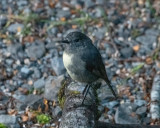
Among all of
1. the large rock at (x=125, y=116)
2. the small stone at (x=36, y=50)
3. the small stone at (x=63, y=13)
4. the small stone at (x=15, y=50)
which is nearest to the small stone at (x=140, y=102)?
the large rock at (x=125, y=116)

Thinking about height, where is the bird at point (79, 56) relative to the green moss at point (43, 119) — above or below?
above

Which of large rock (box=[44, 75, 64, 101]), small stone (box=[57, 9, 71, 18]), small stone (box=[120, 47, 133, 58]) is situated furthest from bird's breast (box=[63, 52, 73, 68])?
small stone (box=[57, 9, 71, 18])

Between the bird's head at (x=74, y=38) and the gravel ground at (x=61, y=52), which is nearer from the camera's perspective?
the bird's head at (x=74, y=38)

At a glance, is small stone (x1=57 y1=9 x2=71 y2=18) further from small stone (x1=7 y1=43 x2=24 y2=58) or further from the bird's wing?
the bird's wing

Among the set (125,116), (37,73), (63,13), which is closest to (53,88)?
(37,73)

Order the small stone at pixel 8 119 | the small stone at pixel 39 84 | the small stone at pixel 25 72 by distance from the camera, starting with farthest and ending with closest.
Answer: the small stone at pixel 25 72
the small stone at pixel 39 84
the small stone at pixel 8 119

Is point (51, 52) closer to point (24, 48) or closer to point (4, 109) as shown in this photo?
point (24, 48)

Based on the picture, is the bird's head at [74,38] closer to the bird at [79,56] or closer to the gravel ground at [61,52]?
the bird at [79,56]
